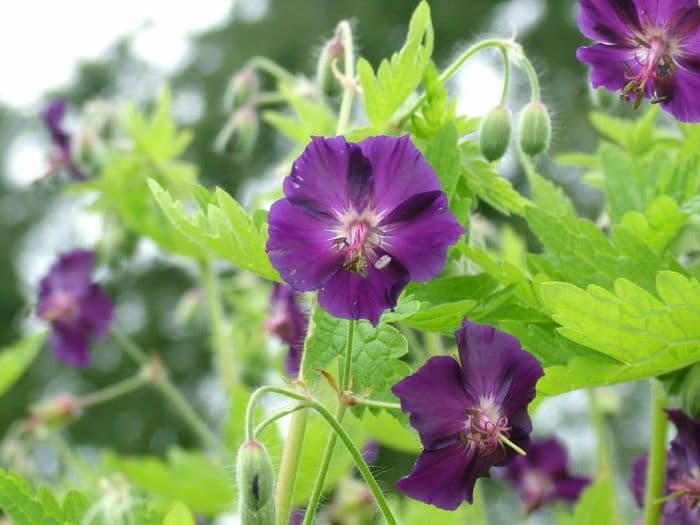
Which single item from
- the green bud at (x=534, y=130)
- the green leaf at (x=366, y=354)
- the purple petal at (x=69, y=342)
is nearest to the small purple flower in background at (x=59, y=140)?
Result: the purple petal at (x=69, y=342)

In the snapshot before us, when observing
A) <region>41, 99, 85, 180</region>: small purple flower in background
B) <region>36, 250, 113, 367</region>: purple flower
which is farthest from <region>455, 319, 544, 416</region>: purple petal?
<region>36, 250, 113, 367</region>: purple flower

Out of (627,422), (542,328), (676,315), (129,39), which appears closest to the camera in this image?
(676,315)

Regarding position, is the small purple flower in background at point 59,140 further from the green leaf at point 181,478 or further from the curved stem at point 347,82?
the curved stem at point 347,82

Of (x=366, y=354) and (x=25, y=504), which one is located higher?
(x=366, y=354)

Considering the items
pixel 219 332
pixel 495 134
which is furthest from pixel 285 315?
pixel 495 134

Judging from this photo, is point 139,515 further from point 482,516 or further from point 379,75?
point 482,516

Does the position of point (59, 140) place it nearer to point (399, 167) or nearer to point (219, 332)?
point (219, 332)

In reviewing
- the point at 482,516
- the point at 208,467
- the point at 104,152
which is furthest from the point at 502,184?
the point at 104,152
